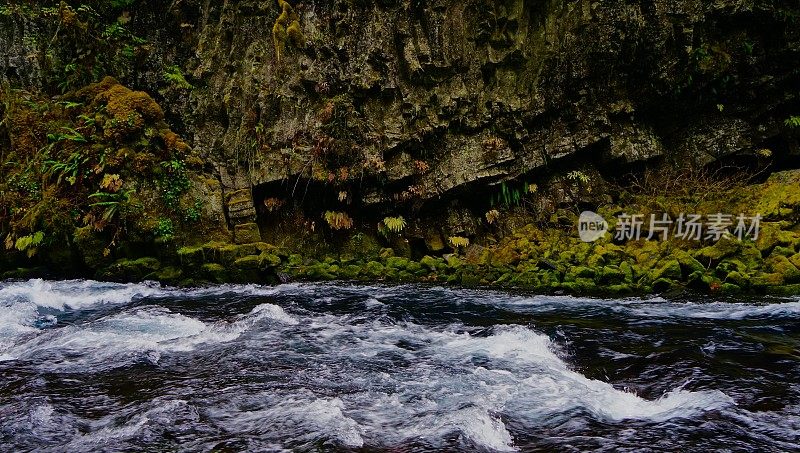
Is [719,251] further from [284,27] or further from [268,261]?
[284,27]

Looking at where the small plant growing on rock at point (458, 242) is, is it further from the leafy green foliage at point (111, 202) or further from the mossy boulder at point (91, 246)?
the mossy boulder at point (91, 246)

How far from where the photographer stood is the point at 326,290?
9836mm

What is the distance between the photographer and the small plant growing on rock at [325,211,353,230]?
1257 centimetres

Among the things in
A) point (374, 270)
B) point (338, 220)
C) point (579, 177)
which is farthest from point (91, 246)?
point (579, 177)

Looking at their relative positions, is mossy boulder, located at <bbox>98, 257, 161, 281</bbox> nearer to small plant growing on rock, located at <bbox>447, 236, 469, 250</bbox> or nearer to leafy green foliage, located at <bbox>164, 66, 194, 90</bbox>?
leafy green foliage, located at <bbox>164, 66, 194, 90</bbox>

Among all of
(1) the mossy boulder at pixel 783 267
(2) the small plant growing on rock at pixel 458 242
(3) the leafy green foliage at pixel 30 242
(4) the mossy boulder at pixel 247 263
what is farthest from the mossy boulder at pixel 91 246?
(1) the mossy boulder at pixel 783 267

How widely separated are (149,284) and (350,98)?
21.4ft

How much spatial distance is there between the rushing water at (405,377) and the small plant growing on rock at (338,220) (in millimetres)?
4548

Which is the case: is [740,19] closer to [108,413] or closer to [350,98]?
[350,98]

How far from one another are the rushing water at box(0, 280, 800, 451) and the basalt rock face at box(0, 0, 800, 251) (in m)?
5.18

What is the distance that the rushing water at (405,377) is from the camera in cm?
352

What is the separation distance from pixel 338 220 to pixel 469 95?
15.8 feet

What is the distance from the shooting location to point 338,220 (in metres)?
12.6

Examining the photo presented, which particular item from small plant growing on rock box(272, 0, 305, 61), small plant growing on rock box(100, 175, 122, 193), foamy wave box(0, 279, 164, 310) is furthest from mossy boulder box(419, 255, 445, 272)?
small plant growing on rock box(100, 175, 122, 193)
